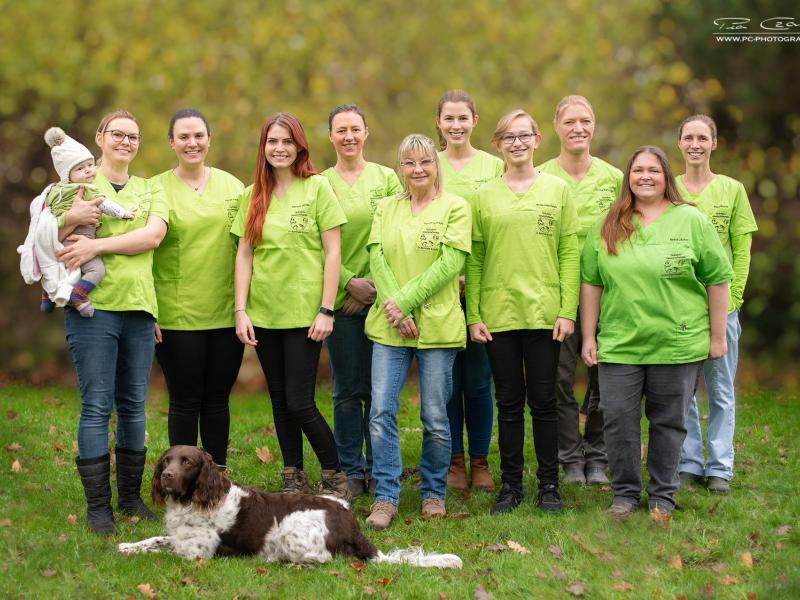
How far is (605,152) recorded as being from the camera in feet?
34.2

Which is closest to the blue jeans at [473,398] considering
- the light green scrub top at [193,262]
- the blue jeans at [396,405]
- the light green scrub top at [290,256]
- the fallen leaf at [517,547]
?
the blue jeans at [396,405]

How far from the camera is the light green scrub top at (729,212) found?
618 centimetres

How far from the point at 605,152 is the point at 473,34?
6.37ft

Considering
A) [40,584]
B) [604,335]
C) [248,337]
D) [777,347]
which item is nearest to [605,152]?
[777,347]

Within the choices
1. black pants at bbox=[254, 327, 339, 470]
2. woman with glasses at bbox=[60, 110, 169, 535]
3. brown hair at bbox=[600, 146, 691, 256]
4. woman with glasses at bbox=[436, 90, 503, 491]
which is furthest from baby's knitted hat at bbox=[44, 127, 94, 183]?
brown hair at bbox=[600, 146, 691, 256]

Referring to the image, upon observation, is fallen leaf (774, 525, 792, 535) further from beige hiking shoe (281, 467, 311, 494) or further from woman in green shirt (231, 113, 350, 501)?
beige hiking shoe (281, 467, 311, 494)

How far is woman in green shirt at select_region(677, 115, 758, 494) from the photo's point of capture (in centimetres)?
616

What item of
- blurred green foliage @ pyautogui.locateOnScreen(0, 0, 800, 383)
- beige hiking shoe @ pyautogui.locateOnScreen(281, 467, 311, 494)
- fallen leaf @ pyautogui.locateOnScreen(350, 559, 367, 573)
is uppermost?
blurred green foliage @ pyautogui.locateOnScreen(0, 0, 800, 383)

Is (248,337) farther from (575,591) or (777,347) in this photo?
(777,347)

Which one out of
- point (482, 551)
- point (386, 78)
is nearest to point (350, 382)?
point (482, 551)

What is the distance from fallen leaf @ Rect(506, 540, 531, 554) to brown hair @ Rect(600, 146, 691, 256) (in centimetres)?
172

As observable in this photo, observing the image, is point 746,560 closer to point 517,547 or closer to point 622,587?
point 622,587

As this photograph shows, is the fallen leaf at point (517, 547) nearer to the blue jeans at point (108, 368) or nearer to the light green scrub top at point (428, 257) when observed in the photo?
the light green scrub top at point (428, 257)

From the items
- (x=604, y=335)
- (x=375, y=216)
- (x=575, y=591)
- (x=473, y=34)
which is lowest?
(x=575, y=591)
